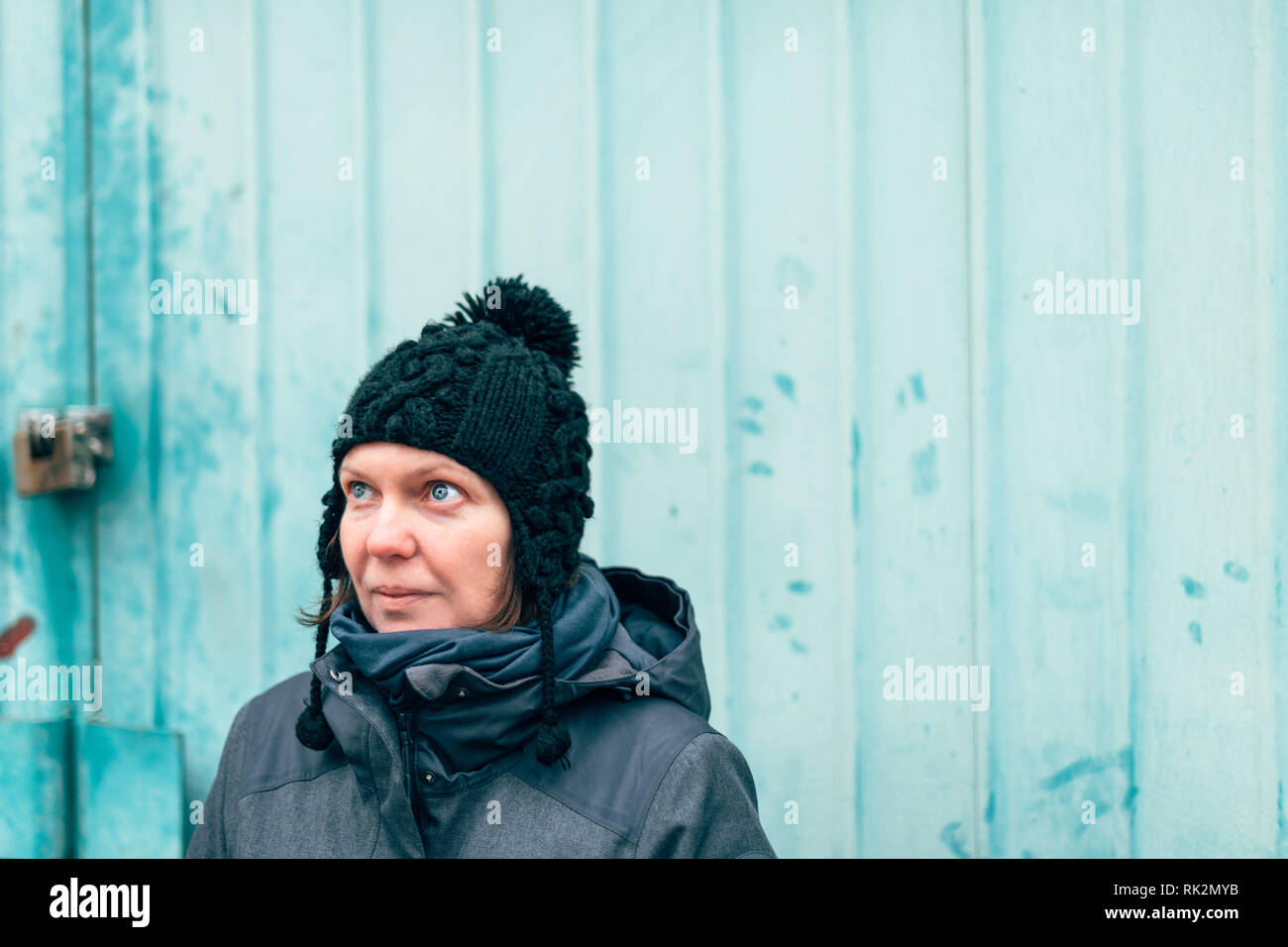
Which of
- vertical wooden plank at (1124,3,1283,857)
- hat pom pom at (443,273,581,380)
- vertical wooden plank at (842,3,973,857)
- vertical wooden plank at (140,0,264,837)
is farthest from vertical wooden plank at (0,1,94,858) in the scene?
vertical wooden plank at (1124,3,1283,857)

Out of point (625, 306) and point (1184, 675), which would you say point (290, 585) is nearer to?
point (625, 306)

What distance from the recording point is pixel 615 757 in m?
1.30

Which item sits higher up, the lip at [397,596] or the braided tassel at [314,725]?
the lip at [397,596]

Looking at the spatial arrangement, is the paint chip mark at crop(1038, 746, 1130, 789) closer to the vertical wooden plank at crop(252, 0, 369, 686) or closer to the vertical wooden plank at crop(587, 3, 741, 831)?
the vertical wooden plank at crop(587, 3, 741, 831)

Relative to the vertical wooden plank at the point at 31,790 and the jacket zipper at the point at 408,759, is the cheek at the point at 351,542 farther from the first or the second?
the vertical wooden plank at the point at 31,790

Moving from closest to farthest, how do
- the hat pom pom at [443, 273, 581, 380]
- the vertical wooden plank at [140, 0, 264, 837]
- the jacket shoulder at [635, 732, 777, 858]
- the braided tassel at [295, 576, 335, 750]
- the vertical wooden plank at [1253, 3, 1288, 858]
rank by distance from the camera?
the jacket shoulder at [635, 732, 777, 858] → the braided tassel at [295, 576, 335, 750] → the hat pom pom at [443, 273, 581, 380] → the vertical wooden plank at [1253, 3, 1288, 858] → the vertical wooden plank at [140, 0, 264, 837]

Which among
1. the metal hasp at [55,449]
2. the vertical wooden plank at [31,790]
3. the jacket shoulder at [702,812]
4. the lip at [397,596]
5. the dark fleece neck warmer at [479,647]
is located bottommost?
the vertical wooden plank at [31,790]

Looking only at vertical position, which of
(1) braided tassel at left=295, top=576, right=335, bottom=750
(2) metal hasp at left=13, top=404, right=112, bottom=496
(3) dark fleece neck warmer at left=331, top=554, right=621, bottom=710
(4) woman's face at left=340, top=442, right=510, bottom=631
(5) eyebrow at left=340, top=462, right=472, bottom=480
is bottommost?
(1) braided tassel at left=295, top=576, right=335, bottom=750

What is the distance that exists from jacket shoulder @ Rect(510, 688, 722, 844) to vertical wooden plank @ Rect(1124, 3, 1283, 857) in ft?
3.80

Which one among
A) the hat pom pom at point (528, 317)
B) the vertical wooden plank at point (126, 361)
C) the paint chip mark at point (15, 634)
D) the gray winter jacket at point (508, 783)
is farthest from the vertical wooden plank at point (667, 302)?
the paint chip mark at point (15, 634)

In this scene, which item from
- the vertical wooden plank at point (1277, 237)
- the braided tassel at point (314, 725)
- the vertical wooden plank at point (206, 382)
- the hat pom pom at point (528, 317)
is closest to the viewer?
the braided tassel at point (314, 725)

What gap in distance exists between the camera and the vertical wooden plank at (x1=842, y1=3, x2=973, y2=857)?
1896 mm

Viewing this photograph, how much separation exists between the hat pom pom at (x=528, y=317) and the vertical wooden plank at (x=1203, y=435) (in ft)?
4.05

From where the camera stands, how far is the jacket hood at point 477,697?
1.24 metres
